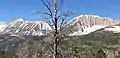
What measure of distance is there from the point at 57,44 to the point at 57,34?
2.36 ft

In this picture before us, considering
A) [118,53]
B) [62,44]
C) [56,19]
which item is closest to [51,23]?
[56,19]

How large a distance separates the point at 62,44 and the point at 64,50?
1264 millimetres

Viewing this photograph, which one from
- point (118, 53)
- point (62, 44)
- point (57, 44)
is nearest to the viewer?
point (57, 44)

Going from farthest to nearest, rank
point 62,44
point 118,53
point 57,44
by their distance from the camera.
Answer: point 118,53, point 62,44, point 57,44

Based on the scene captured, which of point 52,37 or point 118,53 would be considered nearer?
point 52,37

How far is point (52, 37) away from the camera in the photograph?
2480cm

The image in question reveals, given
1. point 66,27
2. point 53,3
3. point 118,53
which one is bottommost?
point 118,53

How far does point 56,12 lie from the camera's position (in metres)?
24.2

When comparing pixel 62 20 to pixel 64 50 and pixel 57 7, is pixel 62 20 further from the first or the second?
pixel 64 50

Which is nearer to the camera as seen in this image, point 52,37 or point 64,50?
point 52,37

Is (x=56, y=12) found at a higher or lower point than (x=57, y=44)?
higher

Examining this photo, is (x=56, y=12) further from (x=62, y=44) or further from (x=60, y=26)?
(x=62, y=44)

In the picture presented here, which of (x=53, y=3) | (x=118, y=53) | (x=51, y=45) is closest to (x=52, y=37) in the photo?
(x=51, y=45)

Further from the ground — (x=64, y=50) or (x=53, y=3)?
(x=53, y=3)
